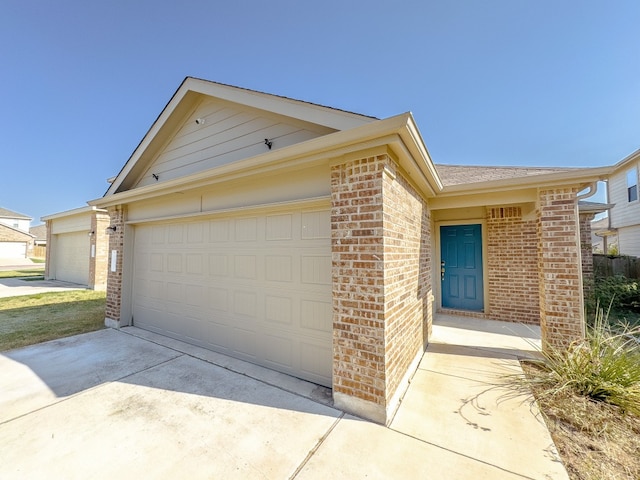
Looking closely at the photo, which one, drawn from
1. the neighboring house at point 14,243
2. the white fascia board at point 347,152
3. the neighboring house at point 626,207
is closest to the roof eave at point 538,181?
the white fascia board at point 347,152

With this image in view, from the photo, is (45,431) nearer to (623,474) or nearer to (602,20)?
(623,474)

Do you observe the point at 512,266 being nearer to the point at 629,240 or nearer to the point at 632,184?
the point at 632,184

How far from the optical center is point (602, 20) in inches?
200

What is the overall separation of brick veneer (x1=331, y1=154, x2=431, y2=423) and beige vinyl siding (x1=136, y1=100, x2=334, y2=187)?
1107mm

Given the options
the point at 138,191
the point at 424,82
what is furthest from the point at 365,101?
the point at 138,191

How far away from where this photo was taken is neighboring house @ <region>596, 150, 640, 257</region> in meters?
11.6

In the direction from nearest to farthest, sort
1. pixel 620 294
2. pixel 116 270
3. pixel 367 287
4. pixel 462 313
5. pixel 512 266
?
pixel 367 287 → pixel 116 270 → pixel 512 266 → pixel 462 313 → pixel 620 294

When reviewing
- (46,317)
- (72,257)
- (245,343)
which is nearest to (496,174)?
(245,343)

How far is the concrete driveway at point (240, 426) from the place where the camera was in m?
2.15

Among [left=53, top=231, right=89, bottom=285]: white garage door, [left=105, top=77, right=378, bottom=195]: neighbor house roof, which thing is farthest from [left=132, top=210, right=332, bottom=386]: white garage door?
[left=53, top=231, right=89, bottom=285]: white garage door

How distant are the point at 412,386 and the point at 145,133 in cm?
674

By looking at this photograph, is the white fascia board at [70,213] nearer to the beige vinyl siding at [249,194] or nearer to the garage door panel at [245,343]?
the beige vinyl siding at [249,194]

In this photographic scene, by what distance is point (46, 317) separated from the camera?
23.1ft

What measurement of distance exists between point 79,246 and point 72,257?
0.99m
